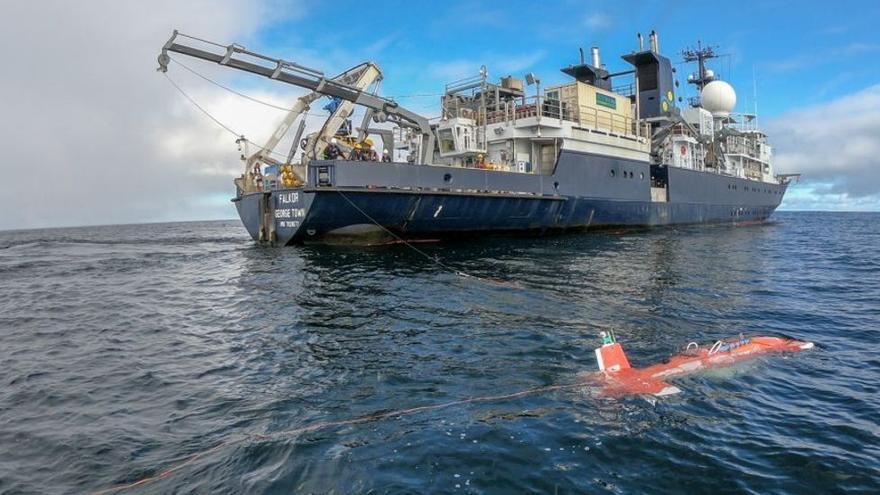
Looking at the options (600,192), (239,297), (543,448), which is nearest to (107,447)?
(543,448)

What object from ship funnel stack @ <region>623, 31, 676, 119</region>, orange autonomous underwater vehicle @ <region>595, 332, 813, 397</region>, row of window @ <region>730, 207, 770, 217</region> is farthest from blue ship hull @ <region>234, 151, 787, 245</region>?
orange autonomous underwater vehicle @ <region>595, 332, 813, 397</region>

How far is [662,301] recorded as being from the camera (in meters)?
10.9

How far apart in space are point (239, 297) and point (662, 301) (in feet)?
30.4

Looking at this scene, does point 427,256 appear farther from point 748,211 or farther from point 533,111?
point 748,211

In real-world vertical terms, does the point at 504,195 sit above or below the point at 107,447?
above

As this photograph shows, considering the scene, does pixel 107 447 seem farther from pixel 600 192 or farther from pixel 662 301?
pixel 600 192

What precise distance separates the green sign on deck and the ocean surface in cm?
1740

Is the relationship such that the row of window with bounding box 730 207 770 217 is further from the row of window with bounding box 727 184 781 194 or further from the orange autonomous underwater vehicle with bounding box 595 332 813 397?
the orange autonomous underwater vehicle with bounding box 595 332 813 397

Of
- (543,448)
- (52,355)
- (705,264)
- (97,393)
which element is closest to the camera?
(543,448)

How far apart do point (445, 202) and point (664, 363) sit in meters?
14.5

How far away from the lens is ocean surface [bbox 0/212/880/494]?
13.5ft

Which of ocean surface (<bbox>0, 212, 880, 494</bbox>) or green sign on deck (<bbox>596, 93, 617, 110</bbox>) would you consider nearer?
ocean surface (<bbox>0, 212, 880, 494</bbox>)

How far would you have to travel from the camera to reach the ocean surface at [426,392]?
4.11 m

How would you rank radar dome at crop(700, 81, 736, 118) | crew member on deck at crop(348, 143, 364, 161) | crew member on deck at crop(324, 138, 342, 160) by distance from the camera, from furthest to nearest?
1. radar dome at crop(700, 81, 736, 118)
2. crew member on deck at crop(348, 143, 364, 161)
3. crew member on deck at crop(324, 138, 342, 160)
